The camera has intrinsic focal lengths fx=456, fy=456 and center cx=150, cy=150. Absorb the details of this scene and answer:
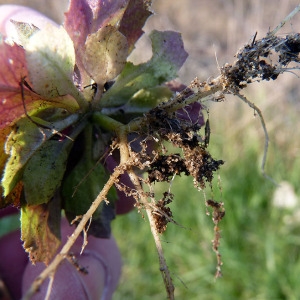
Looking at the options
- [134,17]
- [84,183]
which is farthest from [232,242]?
[134,17]

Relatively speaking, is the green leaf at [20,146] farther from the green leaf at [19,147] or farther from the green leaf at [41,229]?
the green leaf at [41,229]

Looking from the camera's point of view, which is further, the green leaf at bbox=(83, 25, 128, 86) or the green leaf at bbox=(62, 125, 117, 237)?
the green leaf at bbox=(62, 125, 117, 237)

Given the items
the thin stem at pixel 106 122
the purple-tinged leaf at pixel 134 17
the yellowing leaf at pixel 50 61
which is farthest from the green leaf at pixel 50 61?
the purple-tinged leaf at pixel 134 17

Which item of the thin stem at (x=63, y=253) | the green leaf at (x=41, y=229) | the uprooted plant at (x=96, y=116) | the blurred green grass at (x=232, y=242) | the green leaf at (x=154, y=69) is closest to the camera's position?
the thin stem at (x=63, y=253)

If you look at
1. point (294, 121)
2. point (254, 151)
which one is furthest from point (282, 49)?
point (294, 121)

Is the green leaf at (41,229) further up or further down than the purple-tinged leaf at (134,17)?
further down

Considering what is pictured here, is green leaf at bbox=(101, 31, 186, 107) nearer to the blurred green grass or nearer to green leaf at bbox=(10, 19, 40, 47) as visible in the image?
green leaf at bbox=(10, 19, 40, 47)

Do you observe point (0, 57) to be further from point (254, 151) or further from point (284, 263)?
point (254, 151)

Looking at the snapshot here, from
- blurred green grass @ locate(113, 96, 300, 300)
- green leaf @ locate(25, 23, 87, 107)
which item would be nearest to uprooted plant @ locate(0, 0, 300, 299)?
green leaf @ locate(25, 23, 87, 107)
